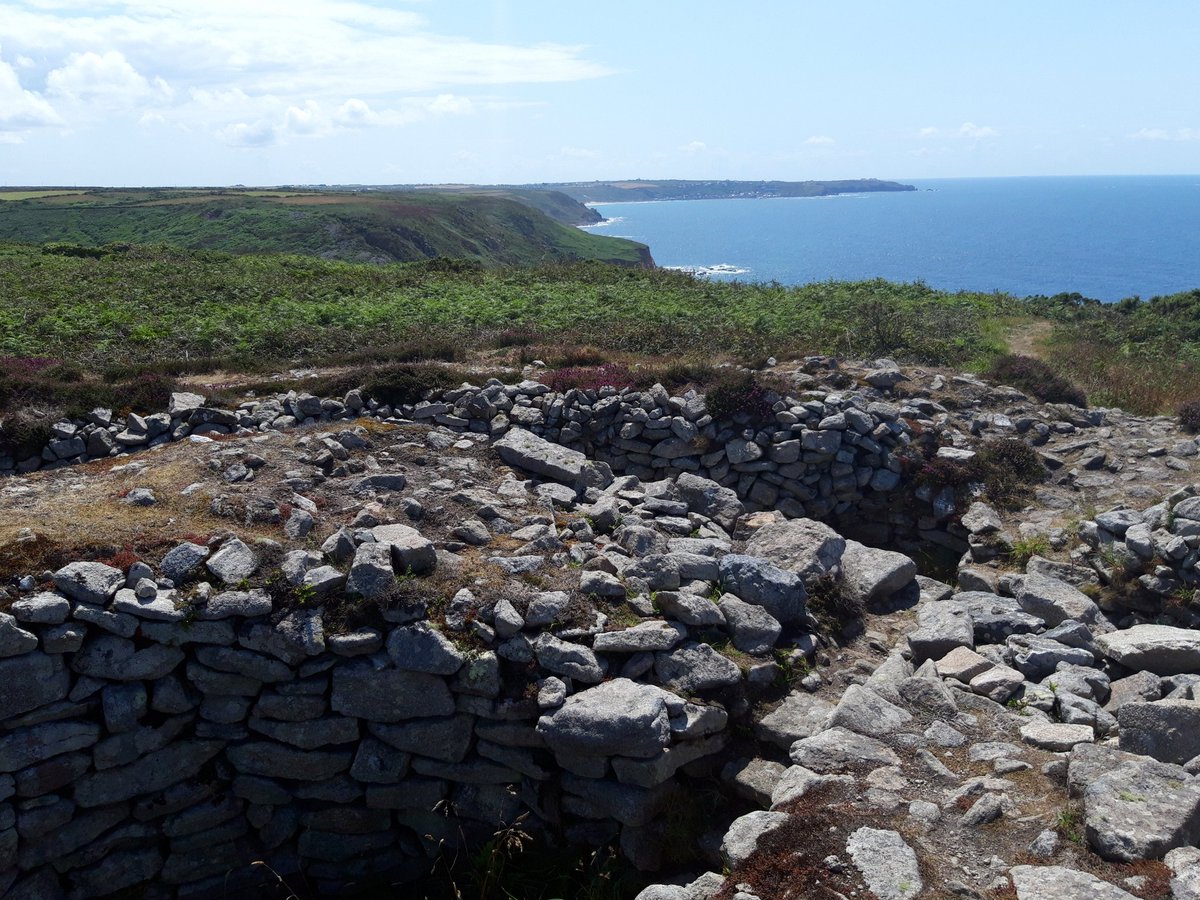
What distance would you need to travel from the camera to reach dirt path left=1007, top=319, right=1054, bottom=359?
21953 mm

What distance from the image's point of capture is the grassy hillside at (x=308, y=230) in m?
66.2

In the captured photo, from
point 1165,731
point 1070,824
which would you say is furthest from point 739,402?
point 1070,824

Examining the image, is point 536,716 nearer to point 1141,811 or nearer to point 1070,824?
point 1070,824

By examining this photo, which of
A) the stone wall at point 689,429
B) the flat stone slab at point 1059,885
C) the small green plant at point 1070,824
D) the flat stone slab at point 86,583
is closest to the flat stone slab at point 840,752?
the small green plant at point 1070,824

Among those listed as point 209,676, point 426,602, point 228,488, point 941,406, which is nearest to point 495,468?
point 228,488

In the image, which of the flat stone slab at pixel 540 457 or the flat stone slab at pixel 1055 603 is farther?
the flat stone slab at pixel 540 457

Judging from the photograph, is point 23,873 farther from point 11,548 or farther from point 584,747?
point 584,747

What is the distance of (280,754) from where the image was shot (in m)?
7.90

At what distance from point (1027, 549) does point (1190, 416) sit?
18.7ft

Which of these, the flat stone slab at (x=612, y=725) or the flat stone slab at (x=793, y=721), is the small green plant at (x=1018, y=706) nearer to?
the flat stone slab at (x=793, y=721)

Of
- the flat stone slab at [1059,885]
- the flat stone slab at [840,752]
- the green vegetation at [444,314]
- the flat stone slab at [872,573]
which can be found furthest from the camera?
the green vegetation at [444,314]

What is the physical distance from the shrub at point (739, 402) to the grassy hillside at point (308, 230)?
145 ft

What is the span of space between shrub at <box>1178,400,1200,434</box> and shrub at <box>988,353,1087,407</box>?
1.72 m

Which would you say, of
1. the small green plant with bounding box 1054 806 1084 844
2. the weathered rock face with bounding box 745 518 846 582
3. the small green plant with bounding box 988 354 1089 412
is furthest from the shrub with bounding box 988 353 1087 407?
the small green plant with bounding box 1054 806 1084 844
